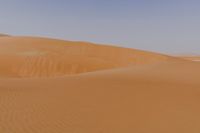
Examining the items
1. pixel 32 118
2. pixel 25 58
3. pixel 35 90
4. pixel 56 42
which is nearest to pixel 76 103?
pixel 32 118

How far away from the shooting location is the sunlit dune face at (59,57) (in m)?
20.4

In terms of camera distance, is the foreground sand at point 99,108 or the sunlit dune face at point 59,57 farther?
the sunlit dune face at point 59,57

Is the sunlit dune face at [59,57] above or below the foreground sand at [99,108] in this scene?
above

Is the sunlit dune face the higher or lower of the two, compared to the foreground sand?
higher

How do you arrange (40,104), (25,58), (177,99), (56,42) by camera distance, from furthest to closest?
(56,42)
(25,58)
(177,99)
(40,104)

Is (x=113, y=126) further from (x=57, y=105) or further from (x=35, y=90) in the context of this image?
(x=35, y=90)

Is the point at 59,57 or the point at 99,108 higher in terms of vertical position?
the point at 59,57

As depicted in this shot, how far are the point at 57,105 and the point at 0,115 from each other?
119 cm

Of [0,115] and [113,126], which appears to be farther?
[0,115]

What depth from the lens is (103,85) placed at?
788cm

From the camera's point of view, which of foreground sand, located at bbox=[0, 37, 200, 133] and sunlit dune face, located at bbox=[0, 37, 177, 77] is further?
sunlit dune face, located at bbox=[0, 37, 177, 77]

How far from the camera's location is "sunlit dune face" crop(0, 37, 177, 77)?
20.4 metres

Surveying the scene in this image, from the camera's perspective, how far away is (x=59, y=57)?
907 inches

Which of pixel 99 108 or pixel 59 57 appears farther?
pixel 59 57
